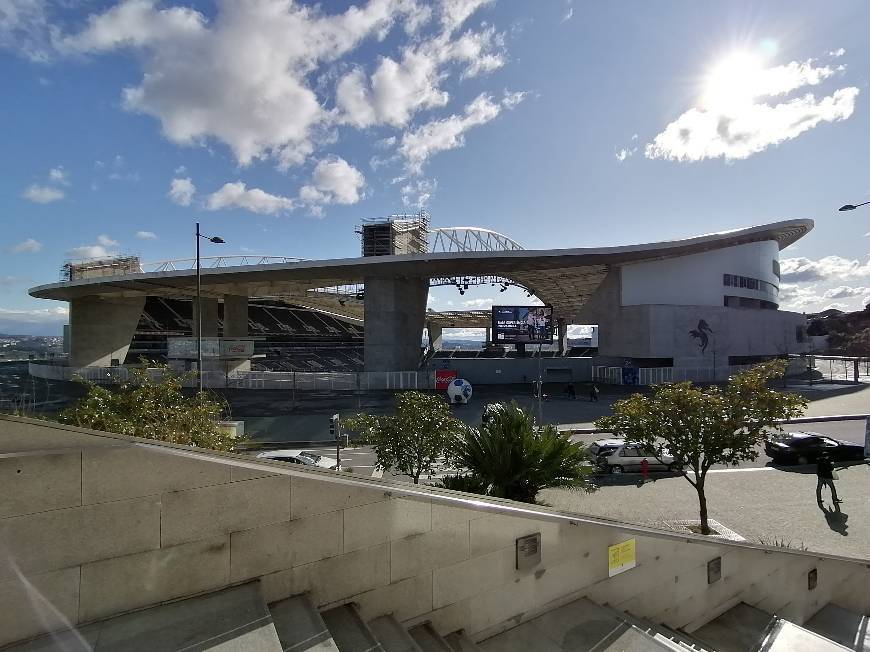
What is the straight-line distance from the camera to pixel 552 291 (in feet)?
194

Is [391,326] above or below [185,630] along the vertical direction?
above

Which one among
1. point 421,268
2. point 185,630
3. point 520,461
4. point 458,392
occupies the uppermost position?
point 421,268

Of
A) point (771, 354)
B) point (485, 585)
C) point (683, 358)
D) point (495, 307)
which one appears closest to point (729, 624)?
point (485, 585)

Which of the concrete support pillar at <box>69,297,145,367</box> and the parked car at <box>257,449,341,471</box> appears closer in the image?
the parked car at <box>257,449,341,471</box>

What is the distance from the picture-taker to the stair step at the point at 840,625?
6.96m

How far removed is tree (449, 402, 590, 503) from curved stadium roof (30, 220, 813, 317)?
25035 millimetres

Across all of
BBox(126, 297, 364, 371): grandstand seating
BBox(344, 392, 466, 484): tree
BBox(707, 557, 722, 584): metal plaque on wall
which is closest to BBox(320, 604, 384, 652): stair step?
BBox(707, 557, 722, 584): metal plaque on wall

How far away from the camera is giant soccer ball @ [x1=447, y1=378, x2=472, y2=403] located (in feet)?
90.7

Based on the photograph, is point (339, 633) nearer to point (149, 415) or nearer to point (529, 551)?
point (529, 551)

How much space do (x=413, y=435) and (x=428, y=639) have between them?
602cm

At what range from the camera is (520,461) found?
842cm

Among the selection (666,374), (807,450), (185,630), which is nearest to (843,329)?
(666,374)

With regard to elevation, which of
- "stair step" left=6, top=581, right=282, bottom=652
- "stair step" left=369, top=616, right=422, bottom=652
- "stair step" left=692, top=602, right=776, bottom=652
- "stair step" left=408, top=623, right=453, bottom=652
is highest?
"stair step" left=6, top=581, right=282, bottom=652

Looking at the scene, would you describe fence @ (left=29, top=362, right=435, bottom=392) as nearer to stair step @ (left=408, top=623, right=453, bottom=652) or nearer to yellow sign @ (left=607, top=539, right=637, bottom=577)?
yellow sign @ (left=607, top=539, right=637, bottom=577)
